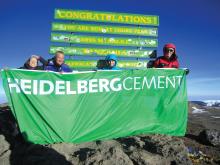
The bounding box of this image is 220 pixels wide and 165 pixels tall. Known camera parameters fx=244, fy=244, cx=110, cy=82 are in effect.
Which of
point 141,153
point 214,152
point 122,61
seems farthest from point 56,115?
Answer: point 122,61

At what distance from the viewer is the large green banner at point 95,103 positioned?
591 cm

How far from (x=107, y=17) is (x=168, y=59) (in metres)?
4.33

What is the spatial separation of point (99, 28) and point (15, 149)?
22.1ft

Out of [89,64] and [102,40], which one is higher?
[102,40]

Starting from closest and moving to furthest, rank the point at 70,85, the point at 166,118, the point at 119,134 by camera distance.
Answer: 1. the point at 70,85
2. the point at 119,134
3. the point at 166,118

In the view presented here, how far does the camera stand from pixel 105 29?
36.0ft

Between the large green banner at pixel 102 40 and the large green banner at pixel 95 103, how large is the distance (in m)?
4.06

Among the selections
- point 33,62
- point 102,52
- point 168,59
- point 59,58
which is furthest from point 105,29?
point 33,62

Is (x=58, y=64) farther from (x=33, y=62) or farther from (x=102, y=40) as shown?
(x=102, y=40)

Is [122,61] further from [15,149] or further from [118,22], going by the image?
[15,149]

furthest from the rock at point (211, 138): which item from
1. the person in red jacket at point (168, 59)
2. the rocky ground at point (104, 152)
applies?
the person in red jacket at point (168, 59)

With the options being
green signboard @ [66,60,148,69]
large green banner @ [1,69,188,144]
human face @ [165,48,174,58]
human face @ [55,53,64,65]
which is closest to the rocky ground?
large green banner @ [1,69,188,144]

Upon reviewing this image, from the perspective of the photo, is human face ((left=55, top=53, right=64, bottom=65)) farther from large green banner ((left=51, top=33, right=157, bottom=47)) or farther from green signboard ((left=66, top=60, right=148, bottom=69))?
large green banner ((left=51, top=33, right=157, bottom=47))

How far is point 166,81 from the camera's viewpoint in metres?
7.36
